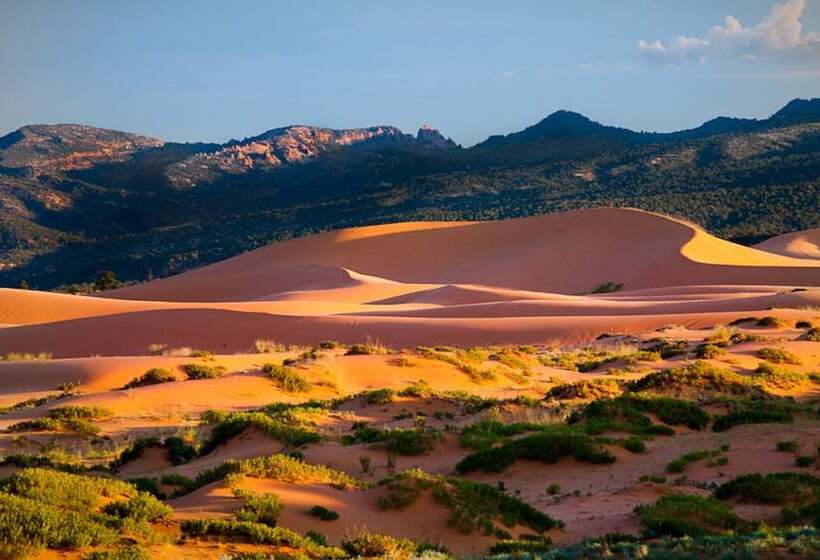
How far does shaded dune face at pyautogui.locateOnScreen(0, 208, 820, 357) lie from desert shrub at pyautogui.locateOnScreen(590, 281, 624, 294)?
0.40 meters

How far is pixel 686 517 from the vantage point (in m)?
7.93

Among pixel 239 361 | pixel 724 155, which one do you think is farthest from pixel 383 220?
pixel 239 361

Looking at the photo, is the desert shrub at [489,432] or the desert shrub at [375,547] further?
the desert shrub at [489,432]

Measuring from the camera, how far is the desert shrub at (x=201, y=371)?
19.1m

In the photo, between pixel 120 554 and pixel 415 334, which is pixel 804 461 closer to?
pixel 120 554

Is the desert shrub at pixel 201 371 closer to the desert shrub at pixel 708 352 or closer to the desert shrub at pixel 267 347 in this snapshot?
the desert shrub at pixel 267 347

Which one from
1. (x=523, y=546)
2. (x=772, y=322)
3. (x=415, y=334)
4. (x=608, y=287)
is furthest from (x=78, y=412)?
(x=608, y=287)

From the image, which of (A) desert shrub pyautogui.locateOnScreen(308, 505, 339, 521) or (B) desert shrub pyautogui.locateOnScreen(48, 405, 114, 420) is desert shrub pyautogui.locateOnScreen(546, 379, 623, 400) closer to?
(B) desert shrub pyautogui.locateOnScreen(48, 405, 114, 420)

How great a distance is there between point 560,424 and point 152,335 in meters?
18.7

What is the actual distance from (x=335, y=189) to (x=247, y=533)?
118284 millimetres

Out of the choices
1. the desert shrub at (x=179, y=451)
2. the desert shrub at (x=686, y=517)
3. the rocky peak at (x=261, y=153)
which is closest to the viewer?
the desert shrub at (x=686, y=517)

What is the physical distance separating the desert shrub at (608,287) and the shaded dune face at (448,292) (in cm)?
40

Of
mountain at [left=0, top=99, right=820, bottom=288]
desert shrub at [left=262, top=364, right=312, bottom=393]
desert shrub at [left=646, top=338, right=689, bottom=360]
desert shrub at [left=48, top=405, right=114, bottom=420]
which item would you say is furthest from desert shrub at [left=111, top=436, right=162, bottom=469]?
mountain at [left=0, top=99, right=820, bottom=288]

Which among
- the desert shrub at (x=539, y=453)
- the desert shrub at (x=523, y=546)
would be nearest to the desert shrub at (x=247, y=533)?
the desert shrub at (x=523, y=546)
